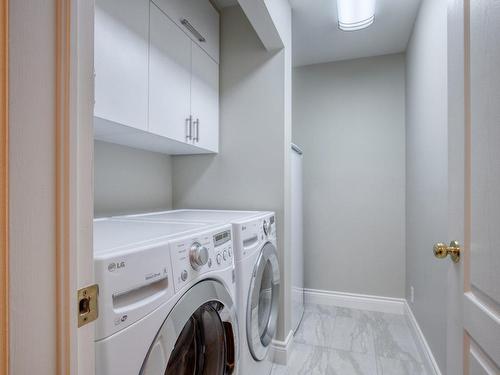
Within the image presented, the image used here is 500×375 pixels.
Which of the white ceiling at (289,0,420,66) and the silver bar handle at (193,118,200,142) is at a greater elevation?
the white ceiling at (289,0,420,66)

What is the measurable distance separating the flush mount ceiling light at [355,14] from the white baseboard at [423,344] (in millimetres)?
2266

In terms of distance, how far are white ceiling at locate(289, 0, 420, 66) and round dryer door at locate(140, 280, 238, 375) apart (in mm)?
2029

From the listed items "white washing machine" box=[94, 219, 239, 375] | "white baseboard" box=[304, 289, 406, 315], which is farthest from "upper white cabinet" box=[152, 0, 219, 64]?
"white baseboard" box=[304, 289, 406, 315]

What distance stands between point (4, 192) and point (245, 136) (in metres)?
1.72

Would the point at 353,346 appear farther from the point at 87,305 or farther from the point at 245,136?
the point at 87,305

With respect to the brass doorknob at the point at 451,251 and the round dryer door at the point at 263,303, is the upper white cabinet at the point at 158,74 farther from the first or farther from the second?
the brass doorknob at the point at 451,251

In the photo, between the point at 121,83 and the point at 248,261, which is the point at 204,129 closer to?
the point at 121,83

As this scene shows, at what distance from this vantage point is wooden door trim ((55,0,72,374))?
0.45m

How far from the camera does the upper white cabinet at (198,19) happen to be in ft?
5.12

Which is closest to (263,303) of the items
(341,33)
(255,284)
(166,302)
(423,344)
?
(255,284)

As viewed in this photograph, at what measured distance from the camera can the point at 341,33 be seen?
240 centimetres

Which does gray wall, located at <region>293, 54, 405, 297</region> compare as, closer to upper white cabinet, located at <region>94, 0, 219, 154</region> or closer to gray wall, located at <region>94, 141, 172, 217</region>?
upper white cabinet, located at <region>94, 0, 219, 154</region>

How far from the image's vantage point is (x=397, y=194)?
8.91ft

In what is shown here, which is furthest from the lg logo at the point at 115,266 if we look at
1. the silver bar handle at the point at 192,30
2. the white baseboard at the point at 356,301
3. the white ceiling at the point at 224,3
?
the white baseboard at the point at 356,301
